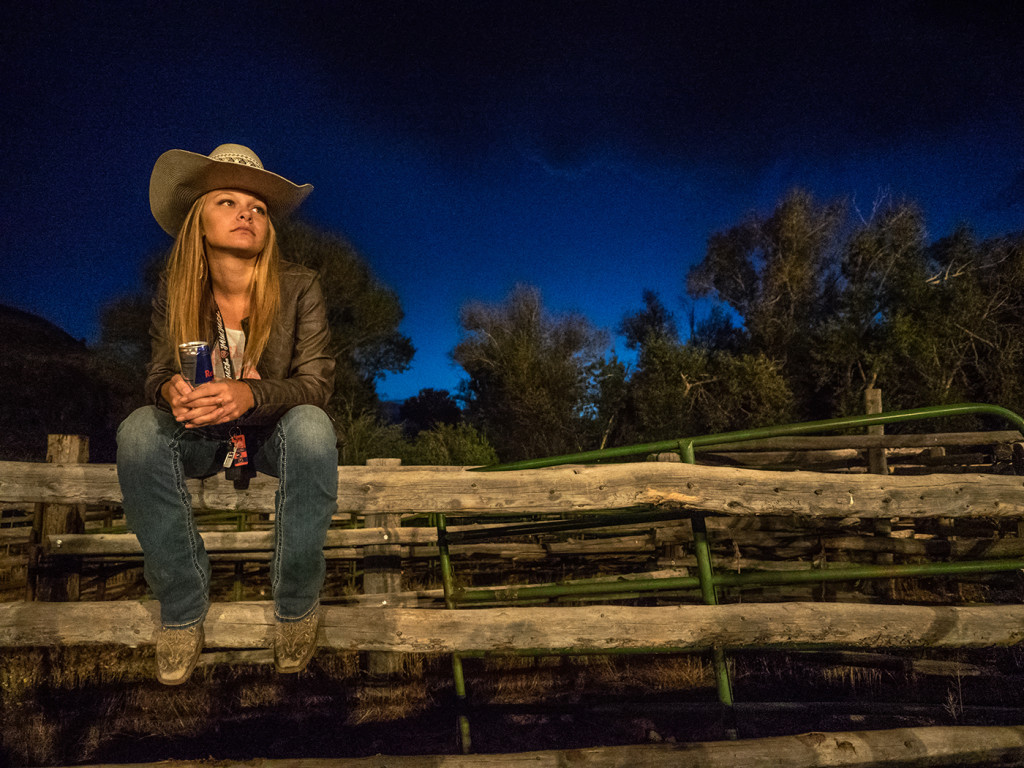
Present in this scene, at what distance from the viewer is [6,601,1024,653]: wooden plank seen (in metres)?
1.90

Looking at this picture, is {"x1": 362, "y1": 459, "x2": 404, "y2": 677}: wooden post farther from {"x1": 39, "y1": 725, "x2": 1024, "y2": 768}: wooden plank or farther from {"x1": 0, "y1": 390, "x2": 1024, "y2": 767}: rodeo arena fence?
{"x1": 39, "y1": 725, "x2": 1024, "y2": 768}: wooden plank

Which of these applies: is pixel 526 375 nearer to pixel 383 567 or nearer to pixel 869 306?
pixel 869 306

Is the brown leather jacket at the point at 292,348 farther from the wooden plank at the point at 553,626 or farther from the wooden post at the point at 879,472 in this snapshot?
the wooden post at the point at 879,472

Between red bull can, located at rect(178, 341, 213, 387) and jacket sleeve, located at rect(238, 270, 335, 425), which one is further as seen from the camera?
jacket sleeve, located at rect(238, 270, 335, 425)

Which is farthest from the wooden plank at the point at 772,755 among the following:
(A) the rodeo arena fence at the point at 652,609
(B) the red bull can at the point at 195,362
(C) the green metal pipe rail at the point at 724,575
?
(B) the red bull can at the point at 195,362

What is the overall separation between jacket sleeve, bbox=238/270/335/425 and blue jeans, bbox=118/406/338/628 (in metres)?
0.14

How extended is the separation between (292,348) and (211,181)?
0.67 metres

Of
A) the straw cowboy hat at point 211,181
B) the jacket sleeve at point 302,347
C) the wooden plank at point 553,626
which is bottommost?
the wooden plank at point 553,626

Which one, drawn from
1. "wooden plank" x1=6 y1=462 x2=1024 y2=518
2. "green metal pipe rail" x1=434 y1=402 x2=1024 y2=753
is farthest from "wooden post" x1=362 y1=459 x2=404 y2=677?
"wooden plank" x1=6 y1=462 x2=1024 y2=518

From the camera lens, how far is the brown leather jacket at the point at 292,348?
6.06 ft

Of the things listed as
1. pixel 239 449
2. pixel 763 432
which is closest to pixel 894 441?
pixel 763 432

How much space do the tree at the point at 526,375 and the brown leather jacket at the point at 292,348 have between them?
13.2m

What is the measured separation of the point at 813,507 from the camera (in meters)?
2.03

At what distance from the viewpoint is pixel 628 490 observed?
6.42ft
